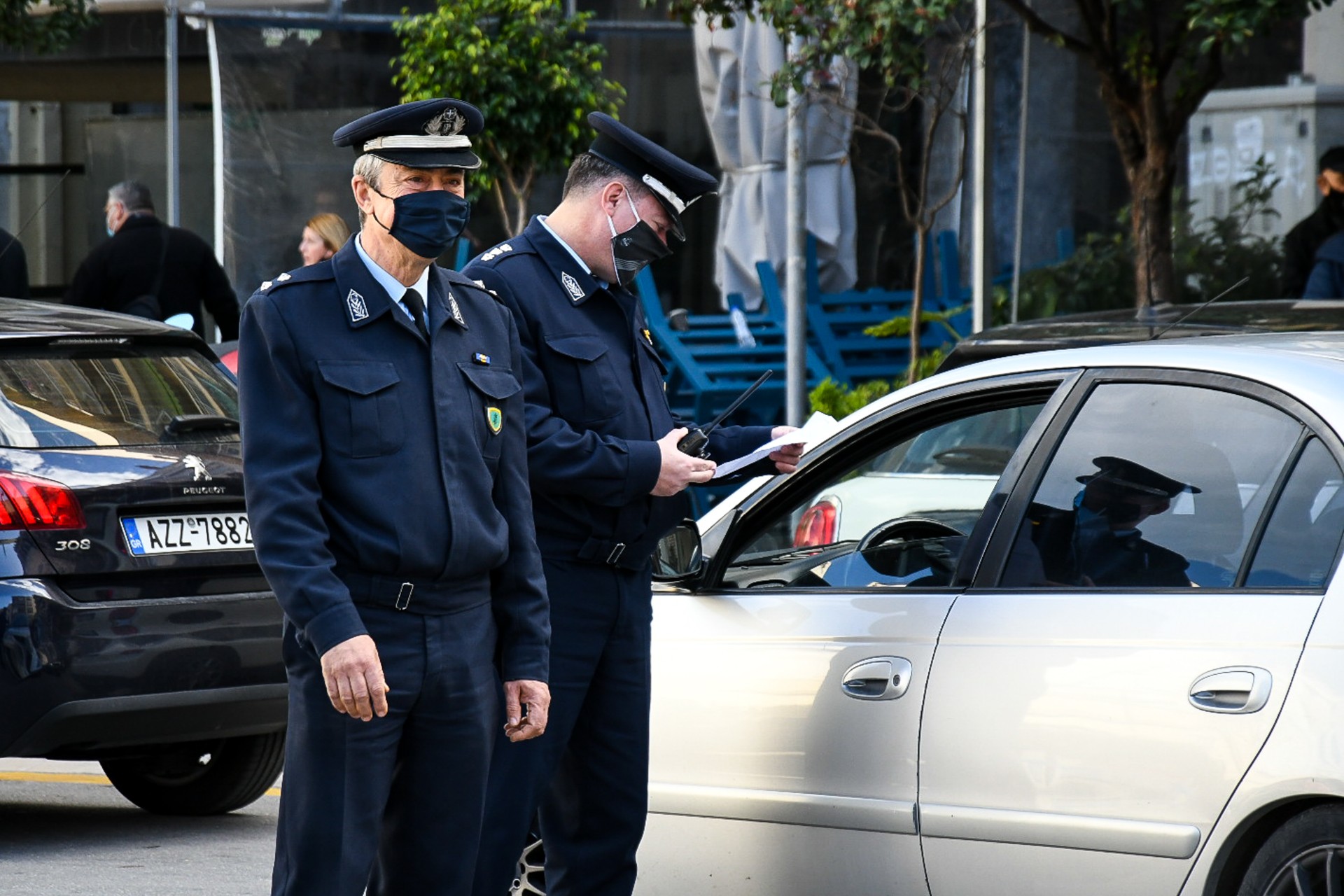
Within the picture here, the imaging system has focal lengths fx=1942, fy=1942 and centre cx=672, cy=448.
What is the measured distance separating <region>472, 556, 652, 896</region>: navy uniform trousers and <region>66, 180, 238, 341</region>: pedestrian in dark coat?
714 cm

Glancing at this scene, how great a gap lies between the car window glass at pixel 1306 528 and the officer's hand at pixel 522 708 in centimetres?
129

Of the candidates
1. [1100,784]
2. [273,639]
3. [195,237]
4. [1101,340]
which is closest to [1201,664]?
[1100,784]

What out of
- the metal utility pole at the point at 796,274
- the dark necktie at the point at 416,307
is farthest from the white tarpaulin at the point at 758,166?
the dark necktie at the point at 416,307

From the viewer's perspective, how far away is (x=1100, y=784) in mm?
3461

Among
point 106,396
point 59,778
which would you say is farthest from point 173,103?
point 106,396

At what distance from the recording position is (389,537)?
3.35 metres

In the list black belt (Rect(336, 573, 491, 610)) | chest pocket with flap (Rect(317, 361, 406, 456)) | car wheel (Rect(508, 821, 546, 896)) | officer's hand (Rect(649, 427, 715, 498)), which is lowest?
car wheel (Rect(508, 821, 546, 896))

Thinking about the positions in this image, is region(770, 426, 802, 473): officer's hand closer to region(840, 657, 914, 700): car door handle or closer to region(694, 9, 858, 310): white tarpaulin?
region(840, 657, 914, 700): car door handle

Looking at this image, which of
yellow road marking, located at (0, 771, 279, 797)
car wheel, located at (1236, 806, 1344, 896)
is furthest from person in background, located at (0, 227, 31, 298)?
car wheel, located at (1236, 806, 1344, 896)

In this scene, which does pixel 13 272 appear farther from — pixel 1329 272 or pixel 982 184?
pixel 1329 272

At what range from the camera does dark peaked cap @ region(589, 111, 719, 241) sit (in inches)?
160

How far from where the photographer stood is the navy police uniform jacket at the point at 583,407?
153 inches

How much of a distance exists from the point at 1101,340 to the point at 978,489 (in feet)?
1.92

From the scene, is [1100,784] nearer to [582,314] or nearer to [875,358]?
[582,314]
